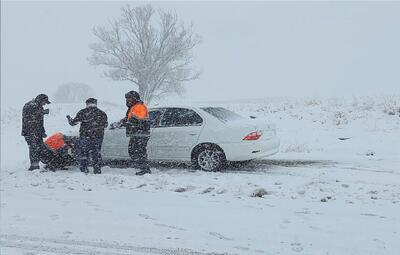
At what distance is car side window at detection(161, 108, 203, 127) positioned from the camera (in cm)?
1006

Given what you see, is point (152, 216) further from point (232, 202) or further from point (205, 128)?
point (205, 128)

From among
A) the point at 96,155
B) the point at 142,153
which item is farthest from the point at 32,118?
the point at 142,153

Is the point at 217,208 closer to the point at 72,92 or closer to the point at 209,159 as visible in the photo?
the point at 209,159

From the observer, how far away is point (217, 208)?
6.95m

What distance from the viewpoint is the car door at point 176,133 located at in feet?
32.7

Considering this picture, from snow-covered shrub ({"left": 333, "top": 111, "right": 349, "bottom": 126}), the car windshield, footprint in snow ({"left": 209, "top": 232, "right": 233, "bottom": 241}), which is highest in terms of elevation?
the car windshield

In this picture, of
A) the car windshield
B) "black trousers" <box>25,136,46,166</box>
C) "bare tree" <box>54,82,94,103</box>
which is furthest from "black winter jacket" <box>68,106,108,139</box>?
"bare tree" <box>54,82,94,103</box>

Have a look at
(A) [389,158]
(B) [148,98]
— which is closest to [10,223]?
(A) [389,158]

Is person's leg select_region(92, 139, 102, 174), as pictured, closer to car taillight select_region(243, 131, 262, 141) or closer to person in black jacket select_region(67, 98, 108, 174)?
person in black jacket select_region(67, 98, 108, 174)

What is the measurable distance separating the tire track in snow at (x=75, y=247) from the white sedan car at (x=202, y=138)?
14.7 ft

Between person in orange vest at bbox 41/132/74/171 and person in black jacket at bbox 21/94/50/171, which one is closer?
person in black jacket at bbox 21/94/50/171

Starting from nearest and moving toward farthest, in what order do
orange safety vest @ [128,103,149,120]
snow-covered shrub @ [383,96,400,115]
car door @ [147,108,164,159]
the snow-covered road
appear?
the snow-covered road → orange safety vest @ [128,103,149,120] → car door @ [147,108,164,159] → snow-covered shrub @ [383,96,400,115]

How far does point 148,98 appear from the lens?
1435 inches

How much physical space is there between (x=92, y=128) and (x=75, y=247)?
4532mm
